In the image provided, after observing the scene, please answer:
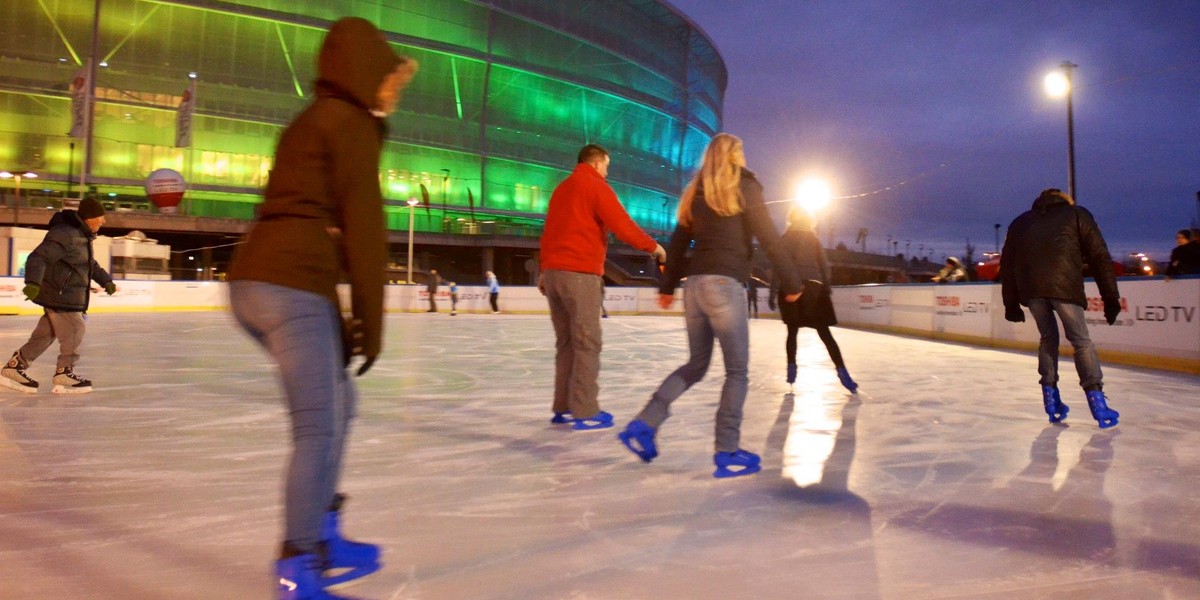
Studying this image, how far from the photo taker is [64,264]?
5762 millimetres

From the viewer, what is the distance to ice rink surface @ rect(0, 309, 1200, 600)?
7.68 feet

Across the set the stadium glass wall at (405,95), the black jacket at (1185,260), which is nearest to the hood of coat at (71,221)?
the black jacket at (1185,260)

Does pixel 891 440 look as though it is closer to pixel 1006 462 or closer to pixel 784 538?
pixel 1006 462

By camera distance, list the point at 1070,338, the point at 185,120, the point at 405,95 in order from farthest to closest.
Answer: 1. the point at 405,95
2. the point at 185,120
3. the point at 1070,338

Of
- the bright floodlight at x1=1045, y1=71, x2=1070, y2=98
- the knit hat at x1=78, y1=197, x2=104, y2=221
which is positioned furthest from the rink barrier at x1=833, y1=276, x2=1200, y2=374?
the knit hat at x1=78, y1=197, x2=104, y2=221

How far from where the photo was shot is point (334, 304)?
80.6 inches

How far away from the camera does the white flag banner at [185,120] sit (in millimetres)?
38688

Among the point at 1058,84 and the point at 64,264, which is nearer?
the point at 64,264

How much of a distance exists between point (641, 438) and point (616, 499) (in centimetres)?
65

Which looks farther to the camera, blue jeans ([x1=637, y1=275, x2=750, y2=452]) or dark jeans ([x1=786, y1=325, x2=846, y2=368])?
dark jeans ([x1=786, y1=325, x2=846, y2=368])

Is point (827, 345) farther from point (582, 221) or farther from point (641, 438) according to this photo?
point (641, 438)

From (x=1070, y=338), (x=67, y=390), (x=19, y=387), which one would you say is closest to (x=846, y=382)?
(x=1070, y=338)

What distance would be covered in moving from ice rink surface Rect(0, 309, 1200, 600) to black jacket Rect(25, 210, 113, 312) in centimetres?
75

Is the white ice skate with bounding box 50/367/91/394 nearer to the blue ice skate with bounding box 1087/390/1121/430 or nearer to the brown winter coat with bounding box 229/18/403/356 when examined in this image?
the brown winter coat with bounding box 229/18/403/356
